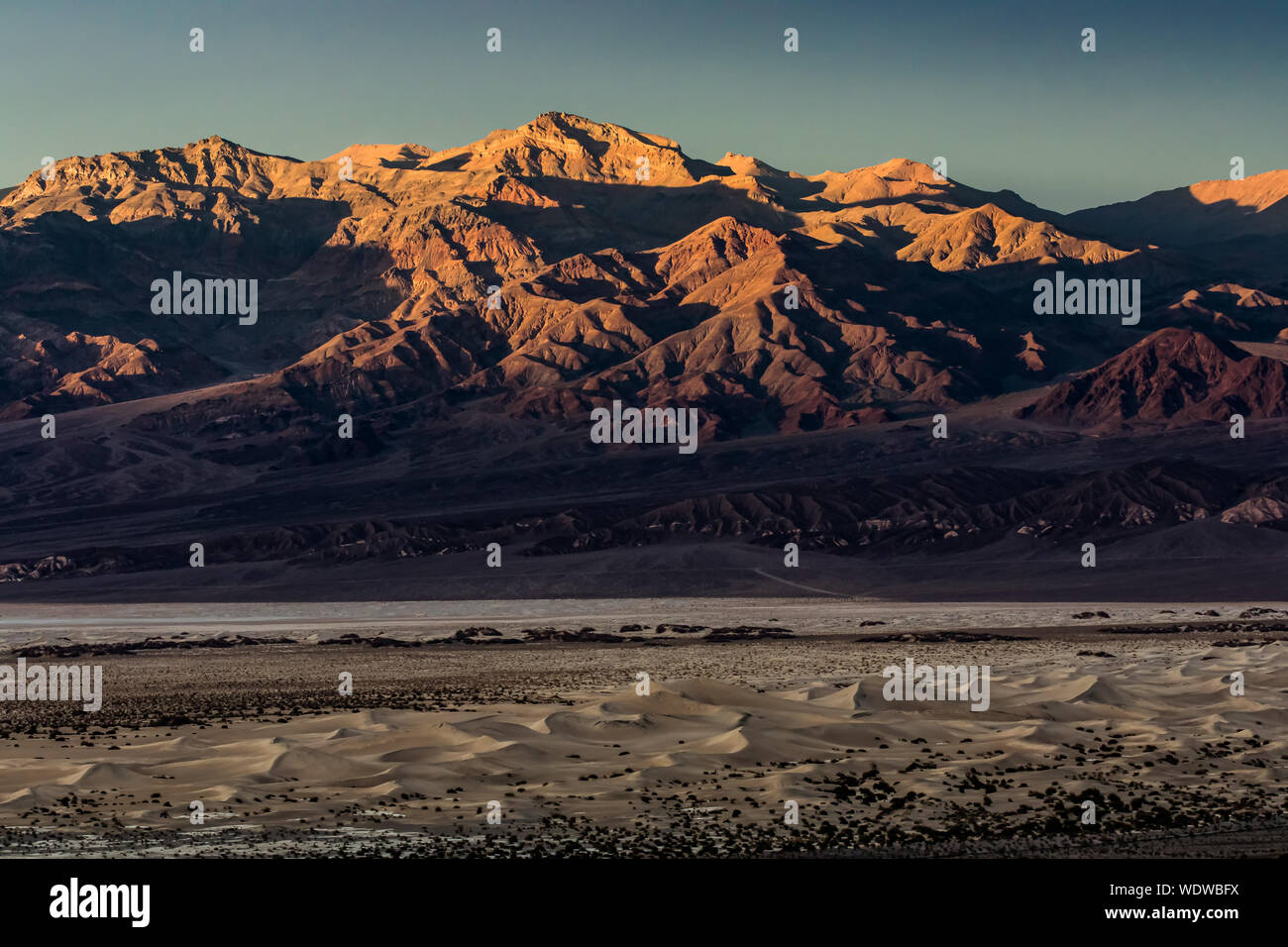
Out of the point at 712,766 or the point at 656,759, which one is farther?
the point at 656,759

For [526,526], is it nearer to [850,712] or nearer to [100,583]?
[100,583]

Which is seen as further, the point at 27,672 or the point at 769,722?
the point at 27,672

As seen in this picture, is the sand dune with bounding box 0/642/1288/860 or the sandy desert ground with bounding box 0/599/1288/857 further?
the sand dune with bounding box 0/642/1288/860

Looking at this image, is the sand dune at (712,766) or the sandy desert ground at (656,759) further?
the sand dune at (712,766)
